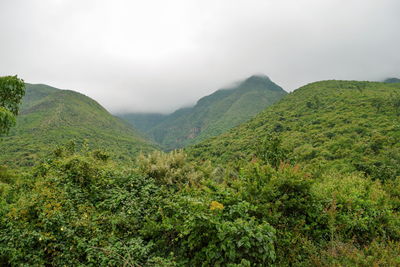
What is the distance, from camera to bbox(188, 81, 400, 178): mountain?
25.4 meters

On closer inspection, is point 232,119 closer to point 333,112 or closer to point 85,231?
point 333,112

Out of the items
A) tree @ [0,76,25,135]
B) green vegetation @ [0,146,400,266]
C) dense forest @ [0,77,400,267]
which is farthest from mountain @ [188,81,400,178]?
tree @ [0,76,25,135]

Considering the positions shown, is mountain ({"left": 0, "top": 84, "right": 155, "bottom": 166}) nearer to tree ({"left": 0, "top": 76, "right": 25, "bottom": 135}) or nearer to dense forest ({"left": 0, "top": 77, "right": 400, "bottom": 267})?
tree ({"left": 0, "top": 76, "right": 25, "bottom": 135})

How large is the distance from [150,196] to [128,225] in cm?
111

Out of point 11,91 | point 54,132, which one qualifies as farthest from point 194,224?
point 54,132

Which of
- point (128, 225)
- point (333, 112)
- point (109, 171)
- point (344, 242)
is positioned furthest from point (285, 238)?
point (333, 112)

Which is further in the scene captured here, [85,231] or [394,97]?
[394,97]

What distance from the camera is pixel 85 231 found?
14.1ft

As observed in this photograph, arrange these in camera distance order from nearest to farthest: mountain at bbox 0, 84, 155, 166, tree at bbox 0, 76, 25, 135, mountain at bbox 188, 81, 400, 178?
1. tree at bbox 0, 76, 25, 135
2. mountain at bbox 188, 81, 400, 178
3. mountain at bbox 0, 84, 155, 166

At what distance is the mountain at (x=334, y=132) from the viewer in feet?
83.3

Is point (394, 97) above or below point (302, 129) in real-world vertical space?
above

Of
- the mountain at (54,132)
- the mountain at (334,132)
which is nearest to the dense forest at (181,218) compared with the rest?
the mountain at (334,132)

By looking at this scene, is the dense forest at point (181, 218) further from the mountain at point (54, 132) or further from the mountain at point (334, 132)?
the mountain at point (54, 132)

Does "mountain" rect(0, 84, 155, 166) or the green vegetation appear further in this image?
"mountain" rect(0, 84, 155, 166)
